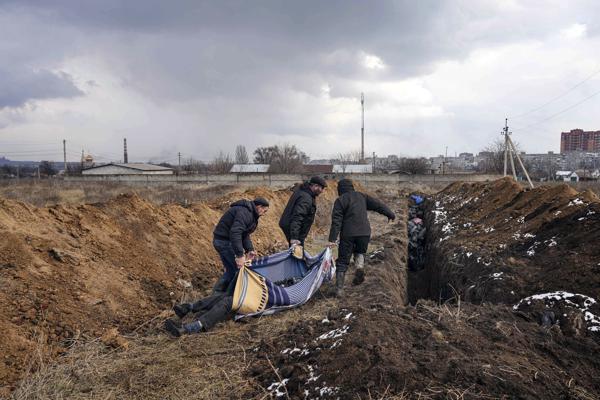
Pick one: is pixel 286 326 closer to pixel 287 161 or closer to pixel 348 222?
pixel 348 222

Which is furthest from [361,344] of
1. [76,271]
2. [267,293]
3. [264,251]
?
[264,251]

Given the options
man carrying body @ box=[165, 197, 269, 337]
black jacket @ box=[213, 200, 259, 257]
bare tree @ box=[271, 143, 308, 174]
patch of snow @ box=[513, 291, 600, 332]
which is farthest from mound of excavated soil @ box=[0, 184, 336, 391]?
bare tree @ box=[271, 143, 308, 174]

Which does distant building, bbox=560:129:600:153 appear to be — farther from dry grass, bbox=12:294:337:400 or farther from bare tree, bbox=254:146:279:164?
dry grass, bbox=12:294:337:400

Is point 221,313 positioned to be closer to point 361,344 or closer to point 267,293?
point 267,293

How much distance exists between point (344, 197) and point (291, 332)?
8.53ft

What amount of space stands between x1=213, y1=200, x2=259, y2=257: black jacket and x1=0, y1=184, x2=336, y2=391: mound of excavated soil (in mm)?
1637

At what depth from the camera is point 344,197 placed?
645 cm

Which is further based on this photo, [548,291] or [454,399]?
[548,291]

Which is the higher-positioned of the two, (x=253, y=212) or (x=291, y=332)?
(x=253, y=212)

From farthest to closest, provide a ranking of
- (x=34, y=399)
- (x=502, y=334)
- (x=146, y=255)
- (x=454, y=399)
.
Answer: (x=146, y=255), (x=502, y=334), (x=34, y=399), (x=454, y=399)

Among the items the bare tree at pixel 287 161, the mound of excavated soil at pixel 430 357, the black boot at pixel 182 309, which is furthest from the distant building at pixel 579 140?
the black boot at pixel 182 309

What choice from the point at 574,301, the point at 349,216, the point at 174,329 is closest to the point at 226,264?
the point at 174,329

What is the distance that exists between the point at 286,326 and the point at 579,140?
468 feet

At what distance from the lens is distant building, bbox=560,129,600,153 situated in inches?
4592
